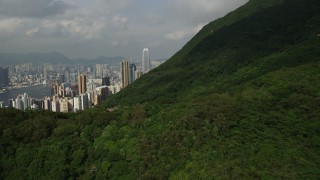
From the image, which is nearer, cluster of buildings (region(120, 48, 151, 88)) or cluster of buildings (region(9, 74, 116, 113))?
cluster of buildings (region(9, 74, 116, 113))

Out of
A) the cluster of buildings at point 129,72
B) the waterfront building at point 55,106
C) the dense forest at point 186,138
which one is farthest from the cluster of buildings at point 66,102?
the dense forest at point 186,138

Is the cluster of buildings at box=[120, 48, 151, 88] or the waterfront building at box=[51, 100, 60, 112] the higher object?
the cluster of buildings at box=[120, 48, 151, 88]

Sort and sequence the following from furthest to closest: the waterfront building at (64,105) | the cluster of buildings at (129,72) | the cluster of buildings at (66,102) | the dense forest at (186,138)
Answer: the cluster of buildings at (129,72), the cluster of buildings at (66,102), the waterfront building at (64,105), the dense forest at (186,138)

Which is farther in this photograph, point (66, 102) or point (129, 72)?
point (129, 72)

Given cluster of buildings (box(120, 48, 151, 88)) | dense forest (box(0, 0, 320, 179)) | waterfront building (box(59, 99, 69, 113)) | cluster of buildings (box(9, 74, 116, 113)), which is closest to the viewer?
dense forest (box(0, 0, 320, 179))

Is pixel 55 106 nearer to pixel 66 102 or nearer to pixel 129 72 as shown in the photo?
pixel 66 102

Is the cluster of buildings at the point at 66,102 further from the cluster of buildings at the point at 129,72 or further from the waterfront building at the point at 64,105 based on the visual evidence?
the cluster of buildings at the point at 129,72

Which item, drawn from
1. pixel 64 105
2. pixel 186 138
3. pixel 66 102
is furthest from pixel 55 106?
pixel 186 138

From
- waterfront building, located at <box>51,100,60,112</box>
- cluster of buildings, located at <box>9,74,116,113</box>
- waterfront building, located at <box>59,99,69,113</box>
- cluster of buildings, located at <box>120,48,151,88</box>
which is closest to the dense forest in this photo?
cluster of buildings, located at <box>9,74,116,113</box>

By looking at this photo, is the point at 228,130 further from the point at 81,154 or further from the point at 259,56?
the point at 259,56

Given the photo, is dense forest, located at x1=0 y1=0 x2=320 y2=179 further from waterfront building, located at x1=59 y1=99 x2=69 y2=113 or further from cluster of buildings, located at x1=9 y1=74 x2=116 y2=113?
waterfront building, located at x1=59 y1=99 x2=69 y2=113

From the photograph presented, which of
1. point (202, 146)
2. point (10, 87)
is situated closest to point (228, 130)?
point (202, 146)
